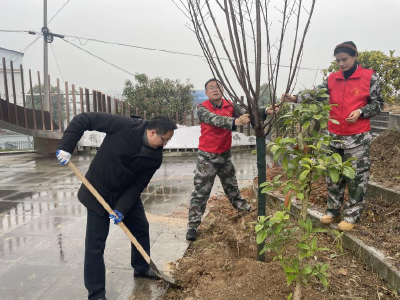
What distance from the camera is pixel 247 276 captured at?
101 inches

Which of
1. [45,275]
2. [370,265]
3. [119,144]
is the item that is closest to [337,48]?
[370,265]

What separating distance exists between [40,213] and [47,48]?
11779mm

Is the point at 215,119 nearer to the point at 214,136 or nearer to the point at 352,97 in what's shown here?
the point at 214,136

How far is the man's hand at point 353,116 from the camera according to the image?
2.92m

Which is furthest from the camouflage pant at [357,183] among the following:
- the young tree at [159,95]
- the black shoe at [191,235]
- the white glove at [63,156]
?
the young tree at [159,95]

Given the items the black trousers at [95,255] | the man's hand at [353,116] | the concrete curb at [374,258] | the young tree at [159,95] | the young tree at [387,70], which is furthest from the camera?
Answer: the young tree at [159,95]

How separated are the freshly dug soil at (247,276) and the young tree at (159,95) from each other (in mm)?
10432

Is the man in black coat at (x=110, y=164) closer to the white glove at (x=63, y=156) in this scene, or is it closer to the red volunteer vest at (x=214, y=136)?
the white glove at (x=63, y=156)

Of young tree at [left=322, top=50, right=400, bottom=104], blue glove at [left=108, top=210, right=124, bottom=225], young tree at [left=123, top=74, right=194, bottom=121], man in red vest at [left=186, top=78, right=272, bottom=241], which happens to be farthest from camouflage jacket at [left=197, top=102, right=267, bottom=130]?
young tree at [left=123, top=74, right=194, bottom=121]

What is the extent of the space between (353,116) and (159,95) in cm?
1162

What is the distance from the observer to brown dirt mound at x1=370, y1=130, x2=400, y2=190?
3836mm

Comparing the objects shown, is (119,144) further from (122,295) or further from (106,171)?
(122,295)

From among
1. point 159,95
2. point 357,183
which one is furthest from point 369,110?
point 159,95

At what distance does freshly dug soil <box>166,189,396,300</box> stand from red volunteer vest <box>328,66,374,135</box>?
3.66 feet
